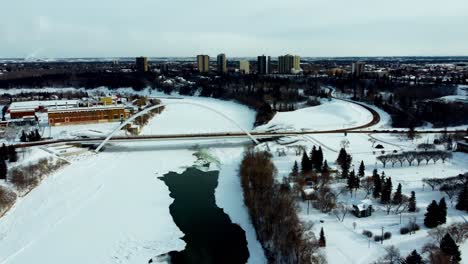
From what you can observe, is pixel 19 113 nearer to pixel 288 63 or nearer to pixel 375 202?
pixel 375 202

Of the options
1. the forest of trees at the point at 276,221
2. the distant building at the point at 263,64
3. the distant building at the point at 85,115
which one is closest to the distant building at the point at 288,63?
the distant building at the point at 263,64

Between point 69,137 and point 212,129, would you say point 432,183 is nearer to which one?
point 212,129

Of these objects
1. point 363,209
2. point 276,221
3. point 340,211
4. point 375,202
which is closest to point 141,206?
point 276,221

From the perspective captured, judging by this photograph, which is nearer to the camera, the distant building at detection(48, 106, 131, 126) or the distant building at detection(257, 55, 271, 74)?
the distant building at detection(48, 106, 131, 126)

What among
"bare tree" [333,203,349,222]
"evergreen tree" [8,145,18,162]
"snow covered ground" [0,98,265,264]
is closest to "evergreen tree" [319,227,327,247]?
"snow covered ground" [0,98,265,264]

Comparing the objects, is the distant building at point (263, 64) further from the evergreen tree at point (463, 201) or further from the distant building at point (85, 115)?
the evergreen tree at point (463, 201)

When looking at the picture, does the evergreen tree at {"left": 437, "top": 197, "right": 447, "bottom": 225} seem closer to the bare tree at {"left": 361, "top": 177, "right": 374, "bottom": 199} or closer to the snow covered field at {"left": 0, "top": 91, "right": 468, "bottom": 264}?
the snow covered field at {"left": 0, "top": 91, "right": 468, "bottom": 264}
